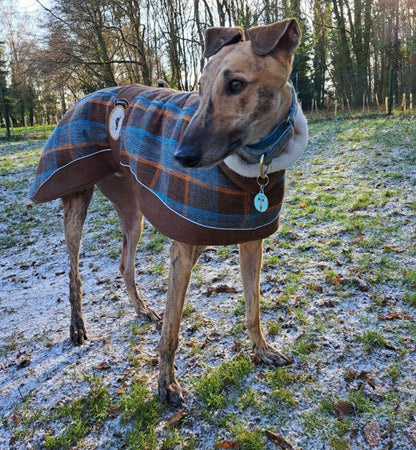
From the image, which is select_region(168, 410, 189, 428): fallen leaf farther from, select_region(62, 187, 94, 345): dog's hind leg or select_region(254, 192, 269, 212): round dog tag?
select_region(254, 192, 269, 212): round dog tag

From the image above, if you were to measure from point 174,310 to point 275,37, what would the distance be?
1.57 m

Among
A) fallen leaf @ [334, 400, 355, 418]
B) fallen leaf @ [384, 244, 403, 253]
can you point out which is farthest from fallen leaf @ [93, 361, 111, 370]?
fallen leaf @ [384, 244, 403, 253]

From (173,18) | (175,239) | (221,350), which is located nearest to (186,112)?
(175,239)

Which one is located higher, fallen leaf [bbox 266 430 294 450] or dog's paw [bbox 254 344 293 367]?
dog's paw [bbox 254 344 293 367]

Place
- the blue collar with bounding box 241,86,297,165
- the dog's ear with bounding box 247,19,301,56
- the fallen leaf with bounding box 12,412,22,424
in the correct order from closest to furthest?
the dog's ear with bounding box 247,19,301,56 < the blue collar with bounding box 241,86,297,165 < the fallen leaf with bounding box 12,412,22,424

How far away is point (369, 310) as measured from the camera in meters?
3.10

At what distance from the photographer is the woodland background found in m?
16.5

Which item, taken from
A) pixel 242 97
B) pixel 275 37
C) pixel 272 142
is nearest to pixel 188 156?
pixel 242 97

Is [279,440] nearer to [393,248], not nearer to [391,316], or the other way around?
[391,316]

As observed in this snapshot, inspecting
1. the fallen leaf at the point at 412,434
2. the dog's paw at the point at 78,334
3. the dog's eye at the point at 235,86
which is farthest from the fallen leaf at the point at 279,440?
the dog's eye at the point at 235,86

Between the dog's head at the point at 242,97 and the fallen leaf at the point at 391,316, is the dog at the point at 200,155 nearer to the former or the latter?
the dog's head at the point at 242,97

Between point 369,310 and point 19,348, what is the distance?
2.84m

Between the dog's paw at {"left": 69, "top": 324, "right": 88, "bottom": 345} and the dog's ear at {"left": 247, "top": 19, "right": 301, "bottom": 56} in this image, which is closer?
the dog's ear at {"left": 247, "top": 19, "right": 301, "bottom": 56}

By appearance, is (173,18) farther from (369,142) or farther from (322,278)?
(322,278)
